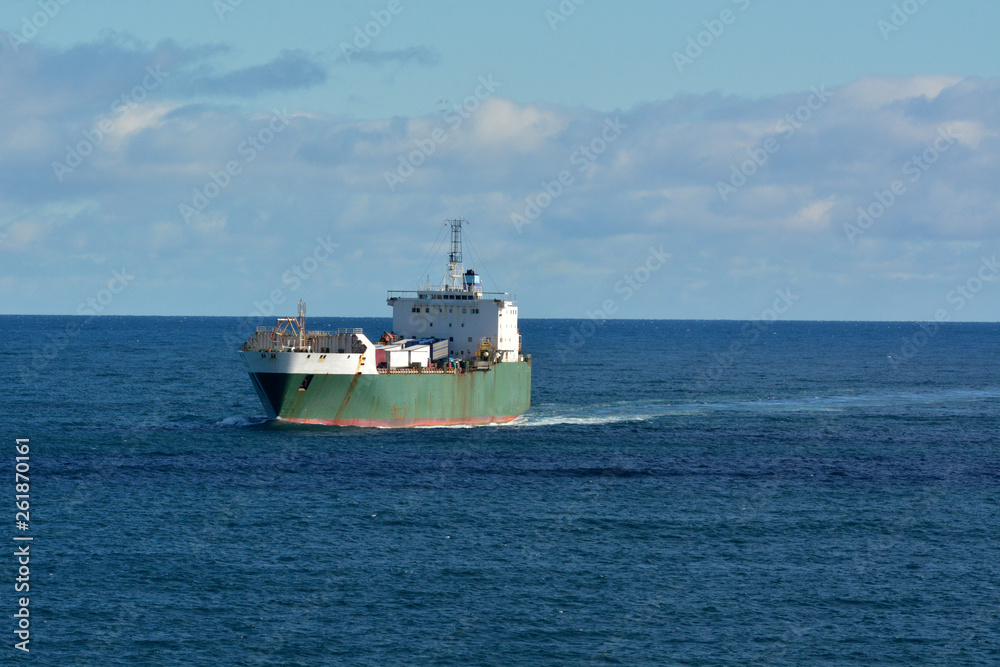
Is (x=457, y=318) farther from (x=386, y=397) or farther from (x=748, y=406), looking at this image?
(x=748, y=406)

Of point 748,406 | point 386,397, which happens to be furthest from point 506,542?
point 748,406

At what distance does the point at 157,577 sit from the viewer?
127 feet

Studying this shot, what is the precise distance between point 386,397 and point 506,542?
29.0 meters

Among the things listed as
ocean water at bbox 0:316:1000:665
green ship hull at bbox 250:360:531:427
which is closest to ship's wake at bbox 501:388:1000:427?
ocean water at bbox 0:316:1000:665

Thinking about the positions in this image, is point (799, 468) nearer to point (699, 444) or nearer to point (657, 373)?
point (699, 444)

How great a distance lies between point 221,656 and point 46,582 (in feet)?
32.1

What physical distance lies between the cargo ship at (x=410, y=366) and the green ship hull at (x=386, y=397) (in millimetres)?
66

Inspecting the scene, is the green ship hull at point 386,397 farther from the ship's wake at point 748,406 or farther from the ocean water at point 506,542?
the ship's wake at point 748,406

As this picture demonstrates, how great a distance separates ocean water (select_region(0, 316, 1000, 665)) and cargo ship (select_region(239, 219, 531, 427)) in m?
2.33

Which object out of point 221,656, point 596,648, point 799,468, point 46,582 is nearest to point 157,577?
point 46,582

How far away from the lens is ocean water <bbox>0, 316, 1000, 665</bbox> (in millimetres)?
33500

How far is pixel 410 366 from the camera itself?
7450 centimetres

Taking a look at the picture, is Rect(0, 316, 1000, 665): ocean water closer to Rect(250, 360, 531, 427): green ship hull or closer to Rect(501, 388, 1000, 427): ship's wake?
Rect(250, 360, 531, 427): green ship hull

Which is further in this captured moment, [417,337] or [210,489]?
[417,337]
